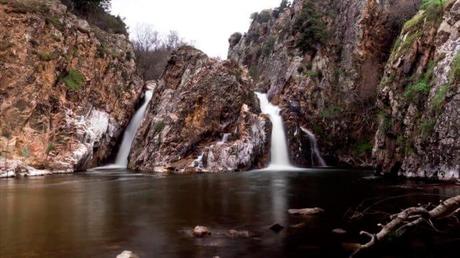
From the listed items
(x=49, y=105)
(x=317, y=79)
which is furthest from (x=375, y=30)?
(x=49, y=105)

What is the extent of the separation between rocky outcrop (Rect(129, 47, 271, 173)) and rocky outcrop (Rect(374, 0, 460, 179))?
40.2ft

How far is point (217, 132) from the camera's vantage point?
4200cm

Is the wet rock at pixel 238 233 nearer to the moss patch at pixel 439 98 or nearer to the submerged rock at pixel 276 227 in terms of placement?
the submerged rock at pixel 276 227

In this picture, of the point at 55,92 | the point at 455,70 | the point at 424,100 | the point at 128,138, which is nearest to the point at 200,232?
Result: the point at 455,70

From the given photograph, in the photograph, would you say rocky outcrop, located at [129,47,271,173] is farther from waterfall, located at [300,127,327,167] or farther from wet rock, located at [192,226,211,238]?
wet rock, located at [192,226,211,238]

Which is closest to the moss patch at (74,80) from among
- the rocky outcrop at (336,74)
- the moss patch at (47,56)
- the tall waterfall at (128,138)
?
the moss patch at (47,56)

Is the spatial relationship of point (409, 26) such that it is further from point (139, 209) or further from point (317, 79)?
point (139, 209)

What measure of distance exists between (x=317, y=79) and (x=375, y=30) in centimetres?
743

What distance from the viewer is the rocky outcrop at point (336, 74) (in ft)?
144

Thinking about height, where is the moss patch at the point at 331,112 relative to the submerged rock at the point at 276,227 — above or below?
above

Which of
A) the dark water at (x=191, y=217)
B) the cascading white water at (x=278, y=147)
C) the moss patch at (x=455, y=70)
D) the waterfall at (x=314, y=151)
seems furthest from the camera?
the waterfall at (x=314, y=151)

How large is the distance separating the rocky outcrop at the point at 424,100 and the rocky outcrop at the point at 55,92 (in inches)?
988

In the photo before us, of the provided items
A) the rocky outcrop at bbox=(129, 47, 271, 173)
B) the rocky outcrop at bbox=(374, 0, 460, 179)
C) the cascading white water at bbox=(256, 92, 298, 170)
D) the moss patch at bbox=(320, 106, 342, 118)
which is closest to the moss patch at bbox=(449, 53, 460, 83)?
the rocky outcrop at bbox=(374, 0, 460, 179)

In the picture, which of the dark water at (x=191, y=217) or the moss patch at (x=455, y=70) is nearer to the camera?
the dark water at (x=191, y=217)
